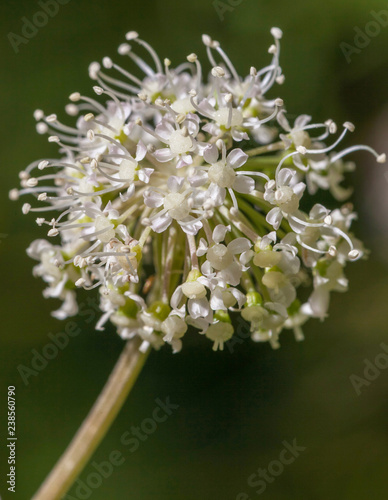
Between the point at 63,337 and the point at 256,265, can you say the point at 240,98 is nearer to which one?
the point at 256,265

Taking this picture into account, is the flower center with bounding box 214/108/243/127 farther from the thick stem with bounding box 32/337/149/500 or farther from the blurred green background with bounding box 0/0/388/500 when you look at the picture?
the blurred green background with bounding box 0/0/388/500

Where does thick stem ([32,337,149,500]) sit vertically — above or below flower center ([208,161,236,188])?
below

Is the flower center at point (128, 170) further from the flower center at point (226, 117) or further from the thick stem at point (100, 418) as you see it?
the thick stem at point (100, 418)

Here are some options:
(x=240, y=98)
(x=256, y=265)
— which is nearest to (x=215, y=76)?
(x=240, y=98)

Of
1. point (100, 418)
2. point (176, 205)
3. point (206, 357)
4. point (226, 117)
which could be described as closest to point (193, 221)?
point (176, 205)

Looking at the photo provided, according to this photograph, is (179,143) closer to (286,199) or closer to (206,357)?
(286,199)

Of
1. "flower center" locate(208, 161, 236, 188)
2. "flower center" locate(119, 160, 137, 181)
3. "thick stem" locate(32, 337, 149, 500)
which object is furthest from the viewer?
"thick stem" locate(32, 337, 149, 500)

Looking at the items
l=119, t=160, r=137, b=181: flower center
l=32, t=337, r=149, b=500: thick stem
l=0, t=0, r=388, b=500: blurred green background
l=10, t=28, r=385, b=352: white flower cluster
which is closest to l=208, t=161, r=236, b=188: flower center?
l=10, t=28, r=385, b=352: white flower cluster
